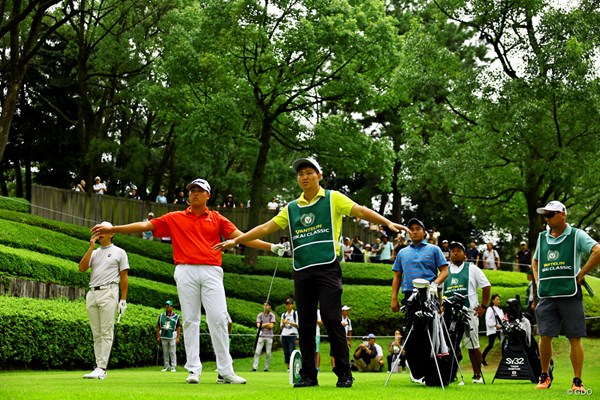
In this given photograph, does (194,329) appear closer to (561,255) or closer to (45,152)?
(561,255)

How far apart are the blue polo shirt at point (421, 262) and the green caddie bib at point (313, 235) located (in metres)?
2.62

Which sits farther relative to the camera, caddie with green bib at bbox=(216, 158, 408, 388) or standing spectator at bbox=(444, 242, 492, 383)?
standing spectator at bbox=(444, 242, 492, 383)

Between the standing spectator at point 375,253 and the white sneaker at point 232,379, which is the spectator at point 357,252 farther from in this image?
the white sneaker at point 232,379

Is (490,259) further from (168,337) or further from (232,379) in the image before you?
(232,379)

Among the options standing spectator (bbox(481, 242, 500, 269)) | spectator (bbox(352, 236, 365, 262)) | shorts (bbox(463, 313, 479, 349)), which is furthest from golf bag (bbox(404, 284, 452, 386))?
spectator (bbox(352, 236, 365, 262))

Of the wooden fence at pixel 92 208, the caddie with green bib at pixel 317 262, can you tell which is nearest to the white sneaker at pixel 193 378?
the caddie with green bib at pixel 317 262

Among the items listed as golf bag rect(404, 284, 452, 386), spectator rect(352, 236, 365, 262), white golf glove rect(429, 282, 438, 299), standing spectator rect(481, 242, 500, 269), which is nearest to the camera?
golf bag rect(404, 284, 452, 386)

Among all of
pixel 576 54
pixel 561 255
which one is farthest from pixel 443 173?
pixel 561 255

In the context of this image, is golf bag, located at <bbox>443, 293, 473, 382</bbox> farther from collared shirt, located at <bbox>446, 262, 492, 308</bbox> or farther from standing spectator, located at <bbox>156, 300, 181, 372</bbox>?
standing spectator, located at <bbox>156, 300, 181, 372</bbox>

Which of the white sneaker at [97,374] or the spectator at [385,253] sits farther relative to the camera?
the spectator at [385,253]

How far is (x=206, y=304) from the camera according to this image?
1009 centimetres

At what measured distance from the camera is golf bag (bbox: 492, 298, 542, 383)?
13367 mm

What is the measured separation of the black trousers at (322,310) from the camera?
8930 millimetres

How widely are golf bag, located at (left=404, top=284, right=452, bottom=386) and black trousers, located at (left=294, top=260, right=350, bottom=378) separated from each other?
115 cm
